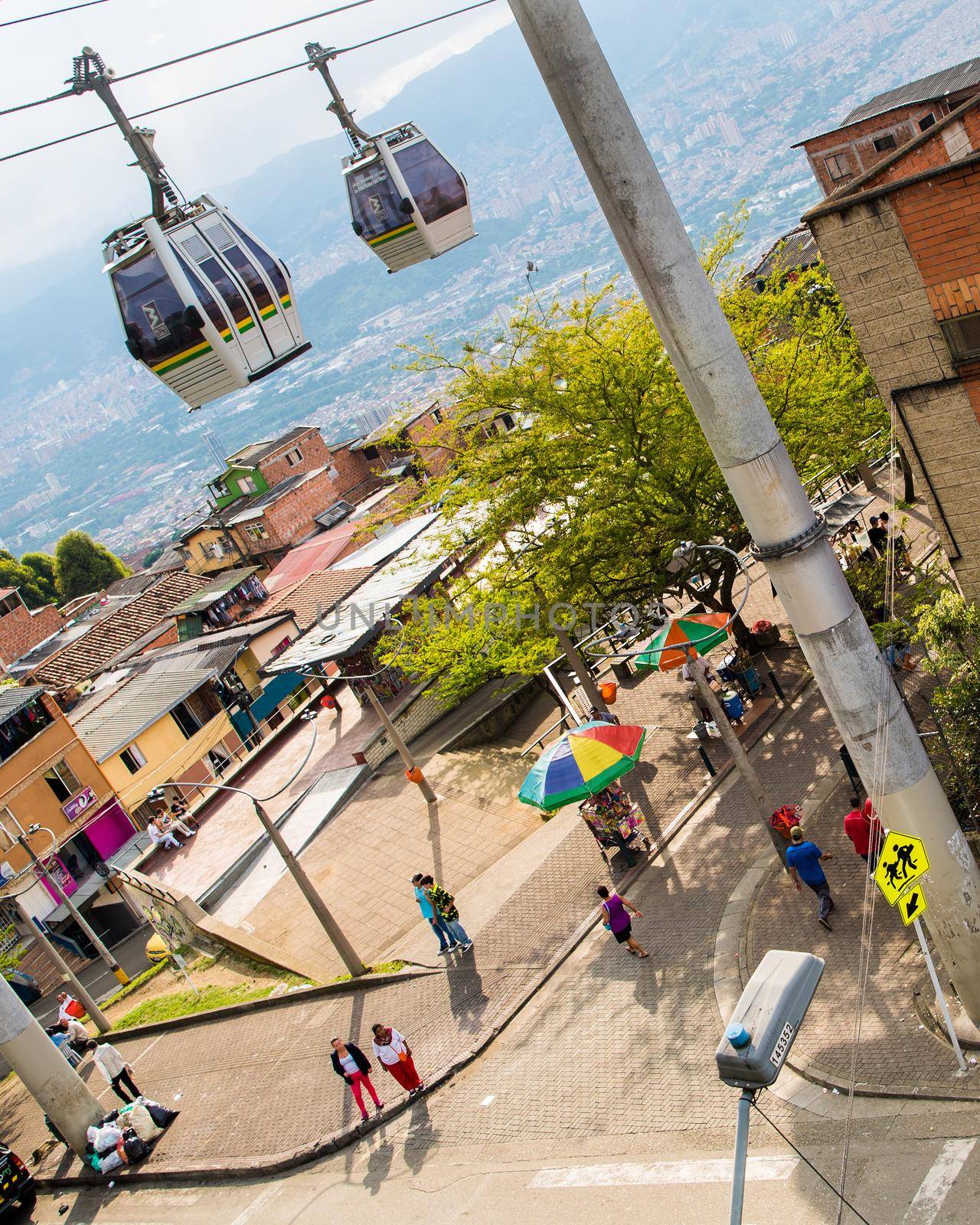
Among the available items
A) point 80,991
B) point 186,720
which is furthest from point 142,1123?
point 186,720

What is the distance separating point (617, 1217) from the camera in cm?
955

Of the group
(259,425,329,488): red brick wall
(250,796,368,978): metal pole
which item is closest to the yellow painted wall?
(250,796,368,978): metal pole

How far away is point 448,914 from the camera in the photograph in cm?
1523

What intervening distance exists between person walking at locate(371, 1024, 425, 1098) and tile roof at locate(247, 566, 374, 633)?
21.0m

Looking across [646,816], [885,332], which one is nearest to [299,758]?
[646,816]

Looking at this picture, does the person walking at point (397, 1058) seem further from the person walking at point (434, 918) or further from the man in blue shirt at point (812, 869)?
the man in blue shirt at point (812, 869)

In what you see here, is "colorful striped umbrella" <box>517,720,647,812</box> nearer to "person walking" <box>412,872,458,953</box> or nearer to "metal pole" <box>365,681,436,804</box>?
"person walking" <box>412,872,458,953</box>

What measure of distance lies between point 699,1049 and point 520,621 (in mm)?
9850

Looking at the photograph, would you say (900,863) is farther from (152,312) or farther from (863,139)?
(863,139)

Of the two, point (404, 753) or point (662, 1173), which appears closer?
point (662, 1173)

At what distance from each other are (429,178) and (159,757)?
33.9m

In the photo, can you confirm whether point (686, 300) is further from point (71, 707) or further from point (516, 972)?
point (71, 707)

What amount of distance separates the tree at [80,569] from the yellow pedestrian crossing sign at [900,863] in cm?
9506

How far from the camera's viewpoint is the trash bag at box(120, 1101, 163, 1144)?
15609 millimetres
